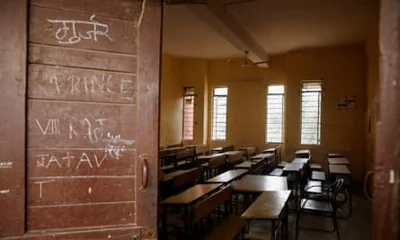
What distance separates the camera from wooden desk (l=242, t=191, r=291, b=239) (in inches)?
108

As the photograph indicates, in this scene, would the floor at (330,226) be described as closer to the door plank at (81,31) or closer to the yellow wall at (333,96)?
the yellow wall at (333,96)

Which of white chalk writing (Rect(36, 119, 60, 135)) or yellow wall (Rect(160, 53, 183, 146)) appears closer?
white chalk writing (Rect(36, 119, 60, 135))

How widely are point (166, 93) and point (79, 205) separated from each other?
25.3 ft

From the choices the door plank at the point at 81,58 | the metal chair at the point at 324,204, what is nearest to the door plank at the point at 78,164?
the door plank at the point at 81,58

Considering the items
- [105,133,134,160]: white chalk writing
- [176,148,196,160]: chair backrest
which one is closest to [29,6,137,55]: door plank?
[105,133,134,160]: white chalk writing

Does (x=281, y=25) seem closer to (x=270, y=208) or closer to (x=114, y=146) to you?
(x=270, y=208)

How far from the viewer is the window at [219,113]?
9.70m

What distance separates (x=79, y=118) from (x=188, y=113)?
27.9 ft

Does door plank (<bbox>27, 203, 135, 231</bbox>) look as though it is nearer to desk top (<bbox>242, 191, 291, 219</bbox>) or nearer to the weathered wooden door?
the weathered wooden door

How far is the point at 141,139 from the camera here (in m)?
1.48

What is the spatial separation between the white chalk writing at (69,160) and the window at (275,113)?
8.02m

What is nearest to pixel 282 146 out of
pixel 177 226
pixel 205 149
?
pixel 205 149

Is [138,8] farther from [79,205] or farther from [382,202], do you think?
[382,202]

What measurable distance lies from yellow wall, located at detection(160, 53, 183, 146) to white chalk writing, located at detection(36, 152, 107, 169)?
23.9ft
